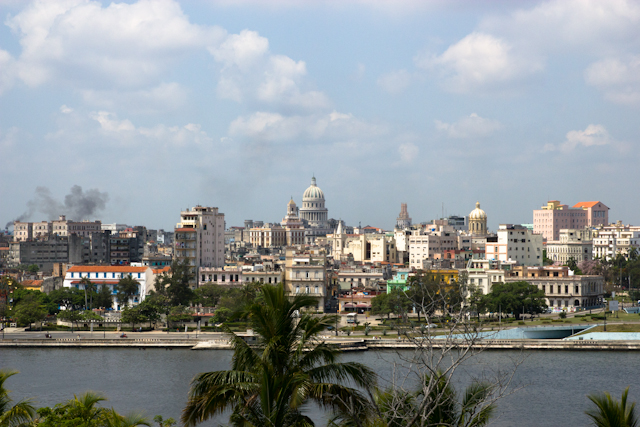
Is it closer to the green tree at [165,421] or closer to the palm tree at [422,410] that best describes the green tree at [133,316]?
the green tree at [165,421]

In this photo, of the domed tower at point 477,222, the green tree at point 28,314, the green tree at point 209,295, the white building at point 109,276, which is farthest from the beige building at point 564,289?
the domed tower at point 477,222

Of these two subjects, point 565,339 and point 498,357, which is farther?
point 565,339

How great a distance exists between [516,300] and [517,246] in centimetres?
3319

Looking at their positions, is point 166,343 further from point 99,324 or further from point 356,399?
point 356,399

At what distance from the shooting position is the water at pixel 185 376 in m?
40.9

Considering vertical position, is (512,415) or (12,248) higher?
(12,248)

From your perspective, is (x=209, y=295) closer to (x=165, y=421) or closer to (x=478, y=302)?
(x=478, y=302)

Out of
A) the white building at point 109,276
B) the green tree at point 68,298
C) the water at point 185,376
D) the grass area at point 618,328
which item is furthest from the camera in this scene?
the white building at point 109,276

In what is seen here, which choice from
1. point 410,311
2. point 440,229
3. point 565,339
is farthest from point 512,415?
point 440,229

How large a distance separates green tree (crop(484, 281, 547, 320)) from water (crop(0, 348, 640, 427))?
15.2 m

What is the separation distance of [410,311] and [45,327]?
31.7m

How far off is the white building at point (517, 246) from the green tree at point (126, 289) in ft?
148

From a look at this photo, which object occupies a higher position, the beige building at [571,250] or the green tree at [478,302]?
the beige building at [571,250]

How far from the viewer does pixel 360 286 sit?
340 feet
